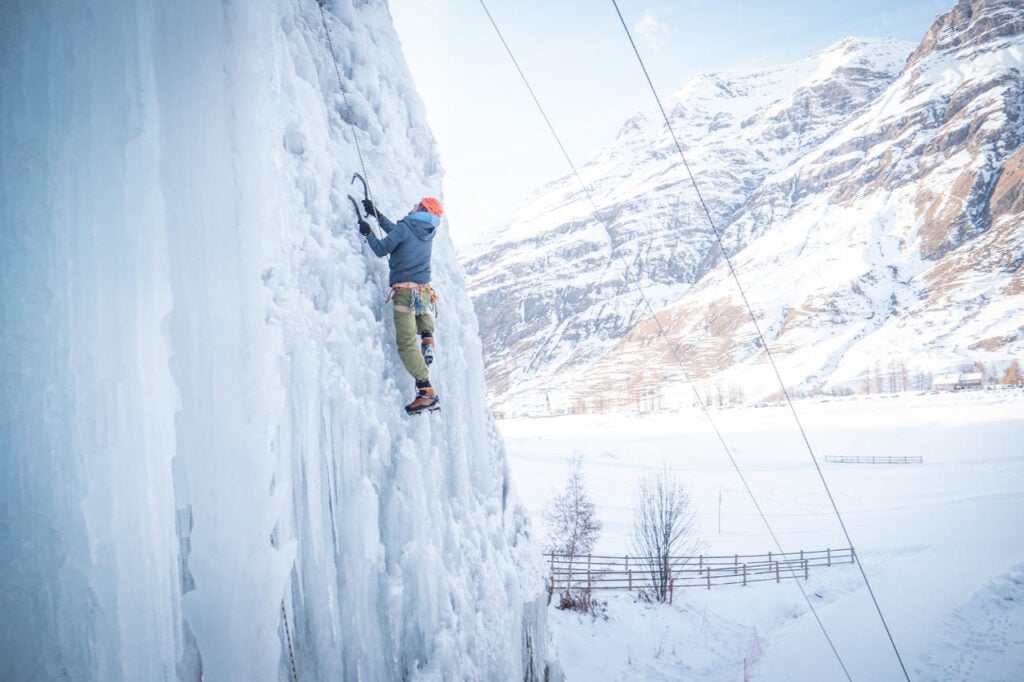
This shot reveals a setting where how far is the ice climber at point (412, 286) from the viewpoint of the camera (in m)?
3.39

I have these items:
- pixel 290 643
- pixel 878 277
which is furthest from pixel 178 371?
pixel 878 277

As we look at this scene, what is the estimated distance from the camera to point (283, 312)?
8.17 ft

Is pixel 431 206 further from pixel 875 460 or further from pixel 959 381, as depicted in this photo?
pixel 959 381

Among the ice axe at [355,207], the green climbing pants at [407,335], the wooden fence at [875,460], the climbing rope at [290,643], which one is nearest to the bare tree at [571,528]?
the green climbing pants at [407,335]

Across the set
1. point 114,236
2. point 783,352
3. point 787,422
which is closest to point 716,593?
point 114,236

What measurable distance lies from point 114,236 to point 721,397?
109m

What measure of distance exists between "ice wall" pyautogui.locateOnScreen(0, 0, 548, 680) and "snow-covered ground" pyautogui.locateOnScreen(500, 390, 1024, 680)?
10.8 meters

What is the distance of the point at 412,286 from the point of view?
3.49m

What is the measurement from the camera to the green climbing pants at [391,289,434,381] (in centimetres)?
339

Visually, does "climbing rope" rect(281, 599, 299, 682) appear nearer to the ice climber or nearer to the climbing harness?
the ice climber

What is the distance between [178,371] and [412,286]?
1673 mm

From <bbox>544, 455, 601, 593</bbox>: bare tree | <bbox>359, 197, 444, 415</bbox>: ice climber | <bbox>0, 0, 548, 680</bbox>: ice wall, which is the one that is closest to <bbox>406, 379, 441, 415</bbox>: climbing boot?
<bbox>359, 197, 444, 415</bbox>: ice climber

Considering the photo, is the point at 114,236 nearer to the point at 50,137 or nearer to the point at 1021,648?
the point at 50,137

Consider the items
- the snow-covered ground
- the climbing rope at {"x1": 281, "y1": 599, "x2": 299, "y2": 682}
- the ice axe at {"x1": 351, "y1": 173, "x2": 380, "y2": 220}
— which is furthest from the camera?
the snow-covered ground
